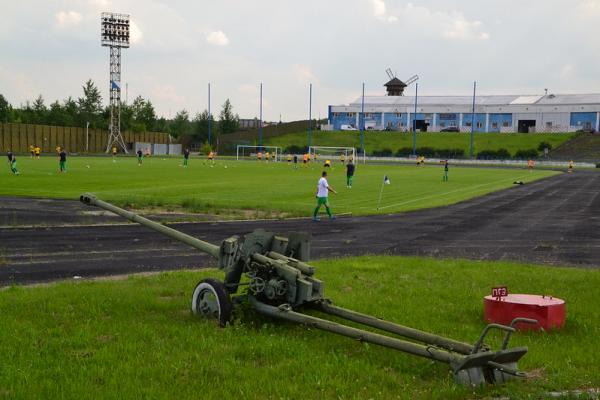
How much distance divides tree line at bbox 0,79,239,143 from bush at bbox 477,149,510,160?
2137 inches

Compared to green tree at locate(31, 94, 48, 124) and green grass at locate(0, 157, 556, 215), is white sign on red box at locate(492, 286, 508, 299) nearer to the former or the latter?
green grass at locate(0, 157, 556, 215)

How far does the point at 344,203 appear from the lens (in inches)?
1262

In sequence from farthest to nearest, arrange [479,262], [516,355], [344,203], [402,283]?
1. [344,203]
2. [479,262]
3. [402,283]
4. [516,355]

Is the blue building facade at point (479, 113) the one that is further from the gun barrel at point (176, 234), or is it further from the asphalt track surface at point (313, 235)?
the gun barrel at point (176, 234)

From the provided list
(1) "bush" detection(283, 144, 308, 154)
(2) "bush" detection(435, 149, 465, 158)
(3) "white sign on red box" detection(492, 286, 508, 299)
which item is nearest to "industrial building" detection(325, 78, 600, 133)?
(2) "bush" detection(435, 149, 465, 158)

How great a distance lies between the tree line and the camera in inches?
4953

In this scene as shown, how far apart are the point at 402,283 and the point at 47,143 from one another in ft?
350

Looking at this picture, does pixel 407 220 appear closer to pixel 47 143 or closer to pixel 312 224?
pixel 312 224

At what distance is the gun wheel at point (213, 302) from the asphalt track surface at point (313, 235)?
465 centimetres

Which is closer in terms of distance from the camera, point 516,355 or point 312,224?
point 516,355

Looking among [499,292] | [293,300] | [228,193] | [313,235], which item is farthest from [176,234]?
[228,193]

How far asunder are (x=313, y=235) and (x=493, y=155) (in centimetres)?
9908

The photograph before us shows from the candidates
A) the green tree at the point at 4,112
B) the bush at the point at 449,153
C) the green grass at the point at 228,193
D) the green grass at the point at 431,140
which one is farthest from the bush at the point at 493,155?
the green tree at the point at 4,112

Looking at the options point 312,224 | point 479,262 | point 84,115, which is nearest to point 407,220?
point 312,224
